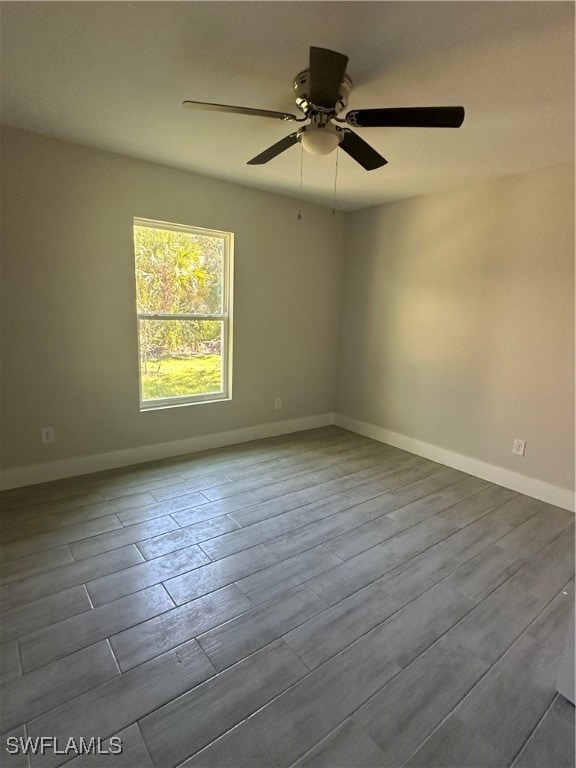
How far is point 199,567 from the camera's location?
2016 millimetres

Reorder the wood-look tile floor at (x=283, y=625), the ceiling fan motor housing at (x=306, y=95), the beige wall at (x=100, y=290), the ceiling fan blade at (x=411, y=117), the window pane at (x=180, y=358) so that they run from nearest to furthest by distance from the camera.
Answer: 1. the wood-look tile floor at (x=283, y=625)
2. the ceiling fan blade at (x=411, y=117)
3. the ceiling fan motor housing at (x=306, y=95)
4. the beige wall at (x=100, y=290)
5. the window pane at (x=180, y=358)

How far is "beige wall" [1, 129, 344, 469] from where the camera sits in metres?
2.58

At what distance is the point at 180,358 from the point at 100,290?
877mm

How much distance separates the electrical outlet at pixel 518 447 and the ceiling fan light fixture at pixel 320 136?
2.59 metres

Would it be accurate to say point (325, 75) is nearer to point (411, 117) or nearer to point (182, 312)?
point (411, 117)

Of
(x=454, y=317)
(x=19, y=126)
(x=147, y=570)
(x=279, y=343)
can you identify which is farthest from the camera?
(x=279, y=343)

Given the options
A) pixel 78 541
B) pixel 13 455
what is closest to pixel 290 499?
pixel 78 541

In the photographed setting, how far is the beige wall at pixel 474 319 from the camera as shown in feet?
9.02

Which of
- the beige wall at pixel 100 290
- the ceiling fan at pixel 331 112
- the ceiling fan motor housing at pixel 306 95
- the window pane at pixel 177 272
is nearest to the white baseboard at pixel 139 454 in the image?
the beige wall at pixel 100 290

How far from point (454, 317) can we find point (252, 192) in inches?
86.9

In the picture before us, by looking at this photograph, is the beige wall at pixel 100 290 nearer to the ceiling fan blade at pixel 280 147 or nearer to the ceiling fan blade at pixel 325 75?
the ceiling fan blade at pixel 280 147

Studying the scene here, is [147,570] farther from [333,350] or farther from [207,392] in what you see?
[333,350]

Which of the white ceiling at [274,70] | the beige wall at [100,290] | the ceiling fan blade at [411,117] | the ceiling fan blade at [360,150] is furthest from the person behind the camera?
the beige wall at [100,290]

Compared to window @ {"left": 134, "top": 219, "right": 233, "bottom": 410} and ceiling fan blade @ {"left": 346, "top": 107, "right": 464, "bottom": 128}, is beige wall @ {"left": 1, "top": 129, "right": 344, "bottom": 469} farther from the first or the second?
ceiling fan blade @ {"left": 346, "top": 107, "right": 464, "bottom": 128}
